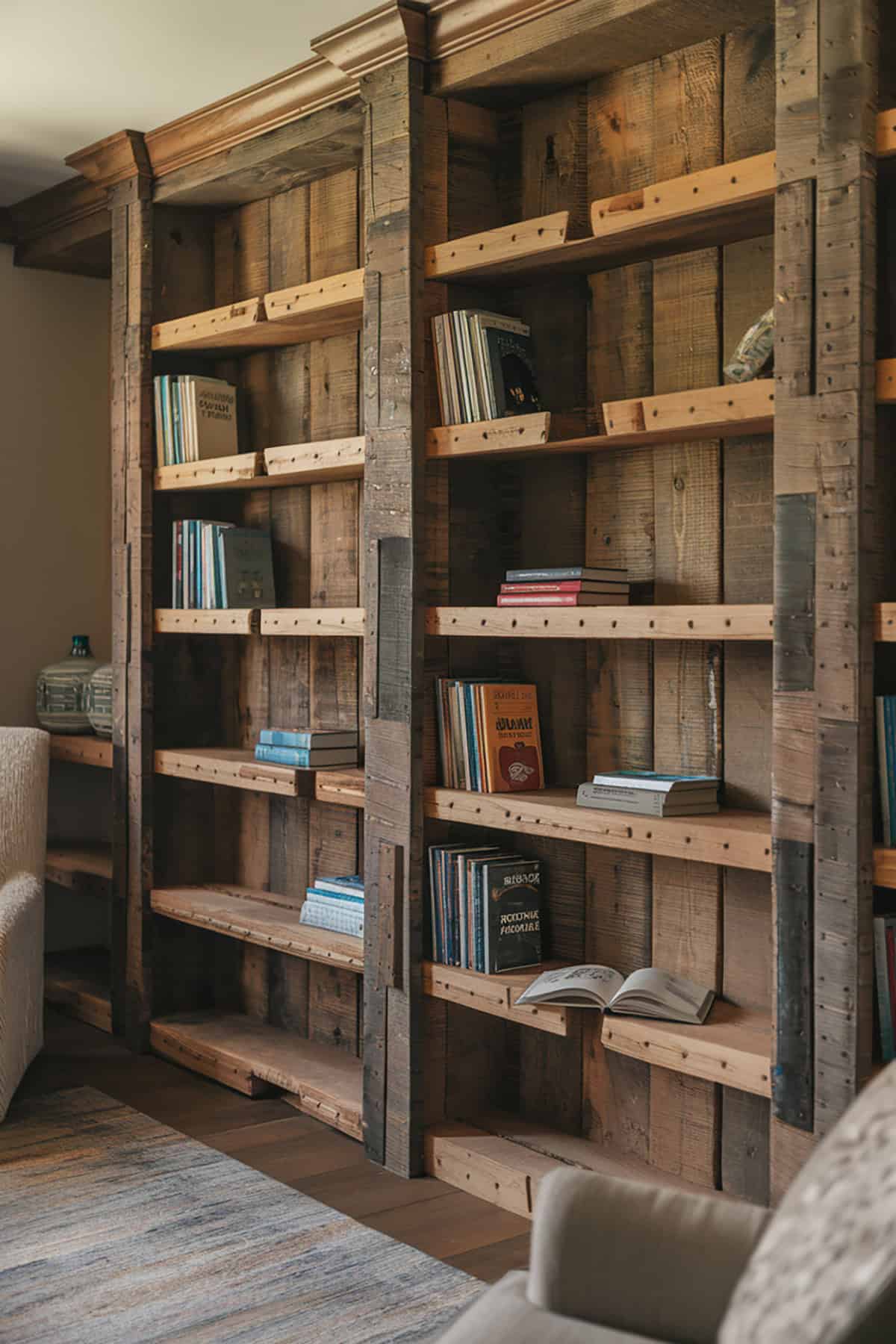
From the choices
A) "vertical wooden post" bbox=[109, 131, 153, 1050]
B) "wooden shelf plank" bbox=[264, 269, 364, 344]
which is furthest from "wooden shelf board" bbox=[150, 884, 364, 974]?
"wooden shelf plank" bbox=[264, 269, 364, 344]

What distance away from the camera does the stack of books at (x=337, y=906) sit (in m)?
3.32

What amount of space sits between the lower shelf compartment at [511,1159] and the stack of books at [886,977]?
63 cm

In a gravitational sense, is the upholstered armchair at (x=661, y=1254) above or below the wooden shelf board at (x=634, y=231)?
below

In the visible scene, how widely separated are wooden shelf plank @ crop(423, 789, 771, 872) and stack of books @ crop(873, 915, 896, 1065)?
0.73ft

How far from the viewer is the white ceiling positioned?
117 inches

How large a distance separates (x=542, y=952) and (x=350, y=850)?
0.77 metres

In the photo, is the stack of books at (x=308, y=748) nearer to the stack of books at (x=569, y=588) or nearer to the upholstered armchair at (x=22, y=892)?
the upholstered armchair at (x=22, y=892)

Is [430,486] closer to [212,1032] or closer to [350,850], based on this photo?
[350,850]

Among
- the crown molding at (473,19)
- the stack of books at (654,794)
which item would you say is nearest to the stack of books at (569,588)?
the stack of books at (654,794)

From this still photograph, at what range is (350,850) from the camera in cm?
362

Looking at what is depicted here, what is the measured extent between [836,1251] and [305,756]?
2.45 metres

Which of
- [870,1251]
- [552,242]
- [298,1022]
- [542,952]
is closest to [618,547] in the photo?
[552,242]

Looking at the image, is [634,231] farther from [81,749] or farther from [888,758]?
[81,749]

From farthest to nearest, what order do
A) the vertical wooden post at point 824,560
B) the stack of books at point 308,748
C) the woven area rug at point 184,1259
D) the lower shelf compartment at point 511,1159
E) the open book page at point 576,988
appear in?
the stack of books at point 308,748
the lower shelf compartment at point 511,1159
the open book page at point 576,988
the woven area rug at point 184,1259
the vertical wooden post at point 824,560
